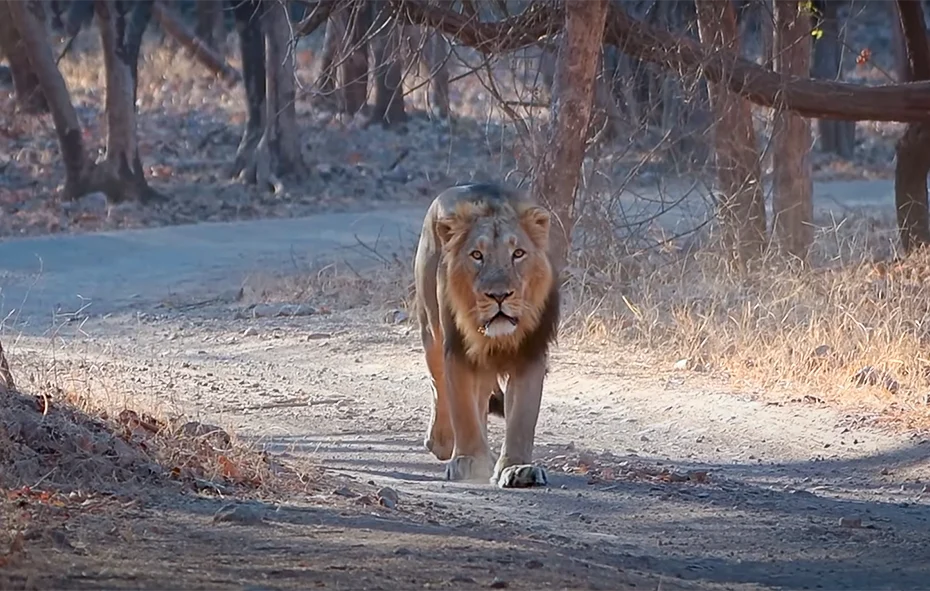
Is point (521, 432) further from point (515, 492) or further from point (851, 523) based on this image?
point (851, 523)

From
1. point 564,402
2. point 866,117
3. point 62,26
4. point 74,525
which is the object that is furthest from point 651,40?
point 62,26

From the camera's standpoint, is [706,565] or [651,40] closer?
[706,565]

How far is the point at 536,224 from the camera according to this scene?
6.76m

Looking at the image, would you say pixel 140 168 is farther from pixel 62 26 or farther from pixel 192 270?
pixel 62 26

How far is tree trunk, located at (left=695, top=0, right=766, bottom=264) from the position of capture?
11959mm

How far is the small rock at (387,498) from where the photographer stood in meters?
5.68

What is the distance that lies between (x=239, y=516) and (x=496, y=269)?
1.97 metres

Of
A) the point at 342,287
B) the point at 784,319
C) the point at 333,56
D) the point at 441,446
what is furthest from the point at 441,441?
the point at 333,56

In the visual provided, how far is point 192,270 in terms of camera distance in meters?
15.7

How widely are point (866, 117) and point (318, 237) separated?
8.45m

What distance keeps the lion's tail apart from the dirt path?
0.28 metres

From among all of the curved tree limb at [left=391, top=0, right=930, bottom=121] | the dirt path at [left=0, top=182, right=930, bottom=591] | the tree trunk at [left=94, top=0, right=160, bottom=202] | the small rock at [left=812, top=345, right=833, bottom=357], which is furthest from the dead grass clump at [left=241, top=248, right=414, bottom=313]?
the tree trunk at [left=94, top=0, right=160, bottom=202]

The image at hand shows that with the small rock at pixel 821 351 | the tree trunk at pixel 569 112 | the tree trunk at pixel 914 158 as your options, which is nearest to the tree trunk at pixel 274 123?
the tree trunk at pixel 914 158

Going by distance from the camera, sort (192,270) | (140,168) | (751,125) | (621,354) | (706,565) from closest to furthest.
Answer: (706,565), (621,354), (751,125), (192,270), (140,168)
